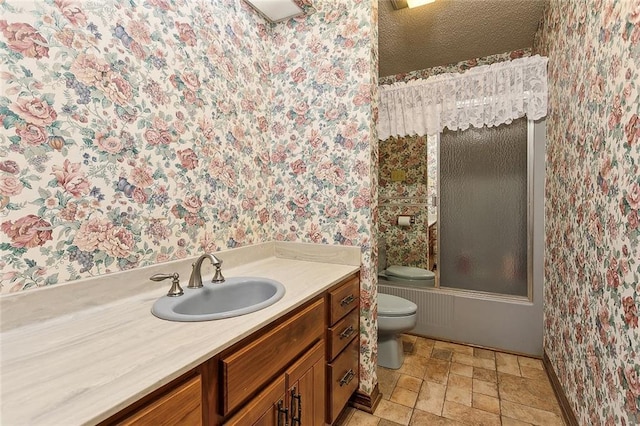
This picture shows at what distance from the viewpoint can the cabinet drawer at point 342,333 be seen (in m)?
1.36

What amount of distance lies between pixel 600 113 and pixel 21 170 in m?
2.01

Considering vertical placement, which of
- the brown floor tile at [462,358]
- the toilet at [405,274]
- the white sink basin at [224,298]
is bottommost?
the brown floor tile at [462,358]

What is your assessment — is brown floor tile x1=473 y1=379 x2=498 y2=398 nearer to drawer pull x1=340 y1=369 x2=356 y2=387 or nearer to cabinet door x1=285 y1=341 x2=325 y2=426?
drawer pull x1=340 y1=369 x2=356 y2=387

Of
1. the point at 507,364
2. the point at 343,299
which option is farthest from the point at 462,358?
the point at 343,299

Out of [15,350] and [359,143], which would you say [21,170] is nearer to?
[15,350]

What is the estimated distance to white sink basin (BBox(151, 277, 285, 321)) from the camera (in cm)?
104

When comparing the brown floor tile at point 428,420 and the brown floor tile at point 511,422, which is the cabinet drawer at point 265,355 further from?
the brown floor tile at point 511,422

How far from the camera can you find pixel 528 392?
1807 millimetres

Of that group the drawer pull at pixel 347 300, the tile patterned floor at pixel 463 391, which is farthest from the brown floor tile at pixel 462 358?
the drawer pull at pixel 347 300

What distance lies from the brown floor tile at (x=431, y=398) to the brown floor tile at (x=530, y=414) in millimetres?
317

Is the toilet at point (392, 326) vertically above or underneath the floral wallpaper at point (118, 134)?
underneath

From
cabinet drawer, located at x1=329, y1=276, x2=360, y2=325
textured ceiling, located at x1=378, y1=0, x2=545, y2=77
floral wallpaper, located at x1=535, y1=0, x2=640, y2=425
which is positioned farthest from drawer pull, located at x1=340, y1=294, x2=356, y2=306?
textured ceiling, located at x1=378, y1=0, x2=545, y2=77

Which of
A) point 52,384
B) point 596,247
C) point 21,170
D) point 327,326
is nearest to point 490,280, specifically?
point 596,247

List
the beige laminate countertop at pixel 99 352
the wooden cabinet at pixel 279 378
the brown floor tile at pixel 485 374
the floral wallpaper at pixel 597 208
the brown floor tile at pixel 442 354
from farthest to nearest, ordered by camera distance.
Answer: the brown floor tile at pixel 442 354
the brown floor tile at pixel 485 374
the floral wallpaper at pixel 597 208
the wooden cabinet at pixel 279 378
the beige laminate countertop at pixel 99 352
